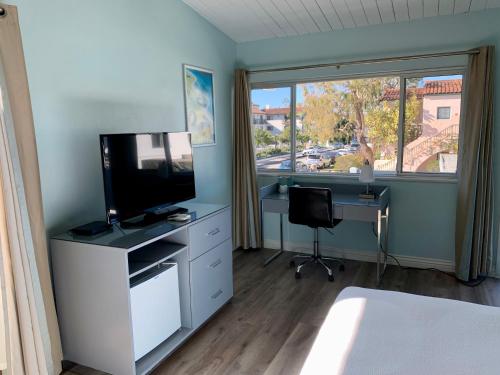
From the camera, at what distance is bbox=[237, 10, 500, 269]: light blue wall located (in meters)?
3.35

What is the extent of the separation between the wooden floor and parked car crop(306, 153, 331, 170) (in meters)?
1.03

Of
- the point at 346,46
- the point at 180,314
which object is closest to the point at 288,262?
the point at 180,314

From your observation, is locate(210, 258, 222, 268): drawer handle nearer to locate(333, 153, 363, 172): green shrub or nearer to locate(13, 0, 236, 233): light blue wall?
locate(13, 0, 236, 233): light blue wall

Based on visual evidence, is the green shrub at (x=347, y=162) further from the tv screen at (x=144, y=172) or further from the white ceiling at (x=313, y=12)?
the tv screen at (x=144, y=172)

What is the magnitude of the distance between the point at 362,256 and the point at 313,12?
8.05 feet

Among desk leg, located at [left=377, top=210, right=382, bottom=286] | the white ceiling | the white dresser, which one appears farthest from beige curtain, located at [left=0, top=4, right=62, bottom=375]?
desk leg, located at [left=377, top=210, right=382, bottom=286]

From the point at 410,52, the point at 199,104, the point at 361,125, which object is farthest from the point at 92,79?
the point at 410,52

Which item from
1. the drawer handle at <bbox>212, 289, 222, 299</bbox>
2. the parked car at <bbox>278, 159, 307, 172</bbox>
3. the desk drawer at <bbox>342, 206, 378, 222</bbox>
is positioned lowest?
the drawer handle at <bbox>212, 289, 222, 299</bbox>

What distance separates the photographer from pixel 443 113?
11.8ft

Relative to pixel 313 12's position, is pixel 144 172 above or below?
below

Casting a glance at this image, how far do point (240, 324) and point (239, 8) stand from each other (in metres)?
2.70

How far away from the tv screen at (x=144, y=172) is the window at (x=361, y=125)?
1595 millimetres

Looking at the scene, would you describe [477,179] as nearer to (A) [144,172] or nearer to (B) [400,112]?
(B) [400,112]

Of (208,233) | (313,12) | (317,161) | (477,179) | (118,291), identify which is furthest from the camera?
(317,161)
